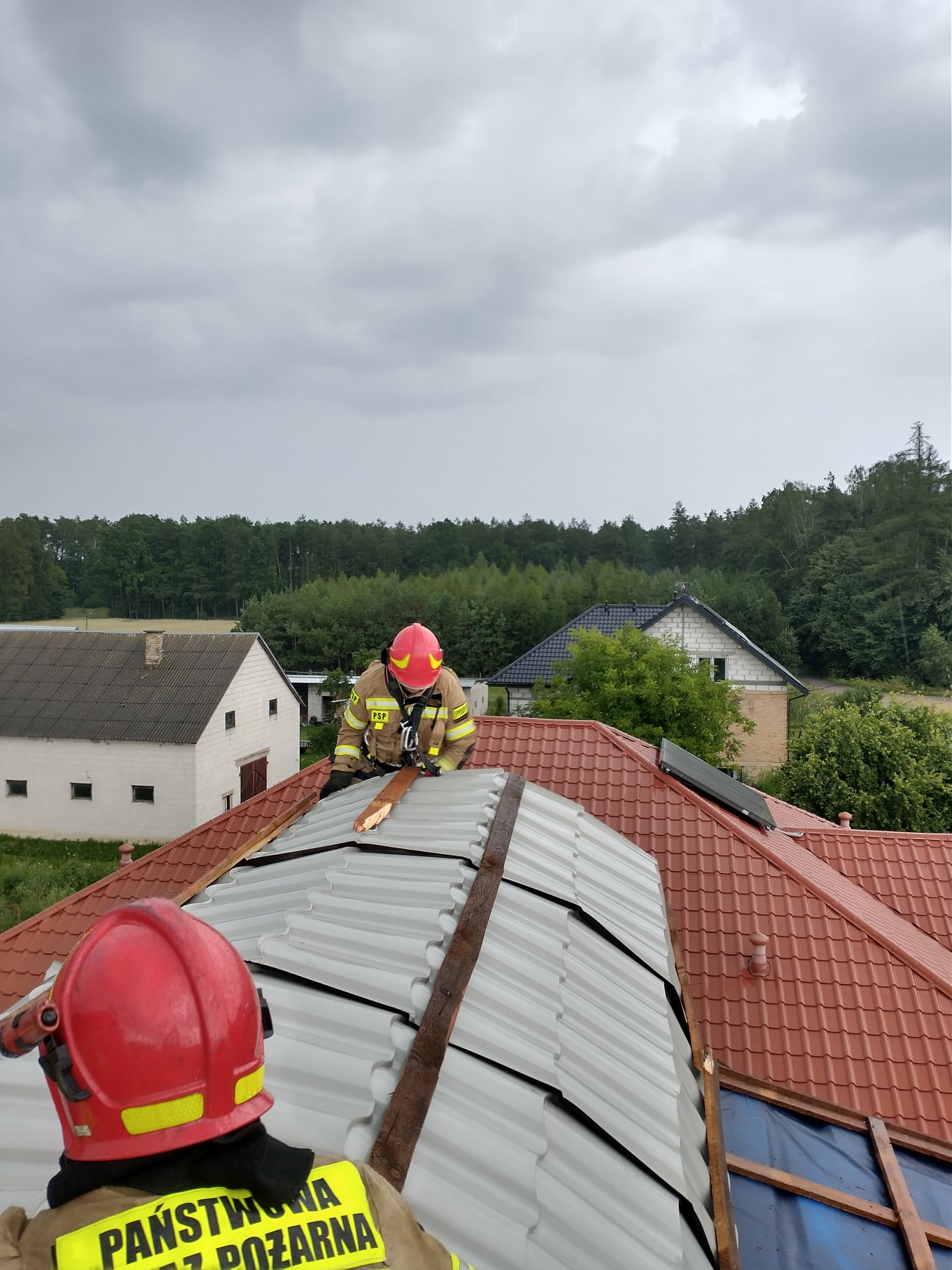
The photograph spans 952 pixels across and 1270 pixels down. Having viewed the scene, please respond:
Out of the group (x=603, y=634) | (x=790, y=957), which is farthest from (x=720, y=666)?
(x=790, y=957)

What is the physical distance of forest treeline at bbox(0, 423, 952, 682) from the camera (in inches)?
1911

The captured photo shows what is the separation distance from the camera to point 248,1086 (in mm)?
1671

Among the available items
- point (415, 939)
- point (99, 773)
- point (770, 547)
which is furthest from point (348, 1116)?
point (770, 547)

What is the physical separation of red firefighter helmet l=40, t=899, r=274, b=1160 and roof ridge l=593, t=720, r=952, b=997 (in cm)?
661

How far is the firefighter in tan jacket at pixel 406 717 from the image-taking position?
5816 millimetres

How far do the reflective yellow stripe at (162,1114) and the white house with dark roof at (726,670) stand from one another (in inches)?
1055

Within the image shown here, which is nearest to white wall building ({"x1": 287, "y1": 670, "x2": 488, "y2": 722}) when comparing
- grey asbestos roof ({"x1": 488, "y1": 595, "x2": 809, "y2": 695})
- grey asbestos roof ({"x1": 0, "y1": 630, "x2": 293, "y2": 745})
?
grey asbestos roof ({"x1": 488, "y1": 595, "x2": 809, "y2": 695})

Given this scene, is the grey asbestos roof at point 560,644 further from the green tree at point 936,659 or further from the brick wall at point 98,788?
the green tree at point 936,659

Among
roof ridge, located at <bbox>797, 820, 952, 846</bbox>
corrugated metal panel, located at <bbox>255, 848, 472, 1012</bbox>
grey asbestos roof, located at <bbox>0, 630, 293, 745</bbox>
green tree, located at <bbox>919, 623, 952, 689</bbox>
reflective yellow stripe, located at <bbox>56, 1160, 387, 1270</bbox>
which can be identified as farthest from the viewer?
green tree, located at <bbox>919, 623, 952, 689</bbox>

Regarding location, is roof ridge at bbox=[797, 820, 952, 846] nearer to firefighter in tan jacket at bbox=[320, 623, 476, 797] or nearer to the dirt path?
firefighter in tan jacket at bbox=[320, 623, 476, 797]

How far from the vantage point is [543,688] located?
25.8 m

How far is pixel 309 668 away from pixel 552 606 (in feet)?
51.9

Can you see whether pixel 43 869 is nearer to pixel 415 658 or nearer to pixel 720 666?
pixel 415 658

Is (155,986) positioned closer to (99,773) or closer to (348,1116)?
(348,1116)
